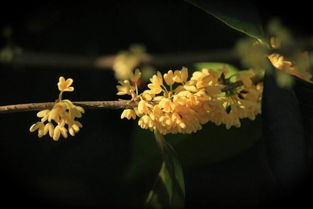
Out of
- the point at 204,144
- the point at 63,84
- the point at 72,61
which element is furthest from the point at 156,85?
the point at 72,61

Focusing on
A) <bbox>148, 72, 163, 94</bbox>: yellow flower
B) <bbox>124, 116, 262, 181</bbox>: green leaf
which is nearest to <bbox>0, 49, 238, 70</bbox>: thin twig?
<bbox>124, 116, 262, 181</bbox>: green leaf

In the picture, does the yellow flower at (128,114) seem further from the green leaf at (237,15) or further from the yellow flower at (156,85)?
the green leaf at (237,15)

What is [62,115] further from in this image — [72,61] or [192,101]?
[72,61]

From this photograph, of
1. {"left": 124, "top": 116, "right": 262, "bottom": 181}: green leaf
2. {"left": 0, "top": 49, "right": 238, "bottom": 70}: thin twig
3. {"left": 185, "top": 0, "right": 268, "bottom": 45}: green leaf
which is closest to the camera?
{"left": 185, "top": 0, "right": 268, "bottom": 45}: green leaf

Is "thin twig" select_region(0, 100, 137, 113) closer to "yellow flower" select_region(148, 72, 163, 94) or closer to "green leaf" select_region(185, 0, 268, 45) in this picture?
"yellow flower" select_region(148, 72, 163, 94)

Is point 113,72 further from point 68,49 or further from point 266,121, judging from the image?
point 266,121
